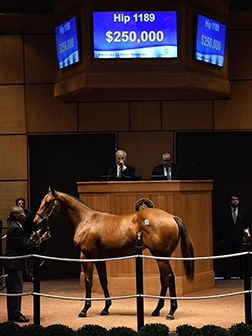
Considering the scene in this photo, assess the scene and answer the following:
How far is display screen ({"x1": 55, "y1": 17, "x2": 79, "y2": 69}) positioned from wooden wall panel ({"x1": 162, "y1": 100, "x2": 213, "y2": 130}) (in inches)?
89.9

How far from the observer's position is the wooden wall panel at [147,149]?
1049 centimetres

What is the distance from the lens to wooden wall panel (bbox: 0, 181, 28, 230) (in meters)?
10.5

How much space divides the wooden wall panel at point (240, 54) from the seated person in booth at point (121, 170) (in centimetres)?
313

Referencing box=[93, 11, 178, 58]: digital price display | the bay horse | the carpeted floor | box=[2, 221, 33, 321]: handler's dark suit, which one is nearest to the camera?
the carpeted floor

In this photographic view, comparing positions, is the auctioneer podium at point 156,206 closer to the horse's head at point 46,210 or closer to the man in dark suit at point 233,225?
the man in dark suit at point 233,225

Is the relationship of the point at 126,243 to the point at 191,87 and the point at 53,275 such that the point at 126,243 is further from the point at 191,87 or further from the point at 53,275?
the point at 53,275

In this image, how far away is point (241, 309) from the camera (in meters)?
7.43

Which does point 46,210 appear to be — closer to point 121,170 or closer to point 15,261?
point 15,261

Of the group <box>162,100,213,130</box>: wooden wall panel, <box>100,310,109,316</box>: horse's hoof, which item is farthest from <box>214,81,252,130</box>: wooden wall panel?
<box>100,310,109,316</box>: horse's hoof

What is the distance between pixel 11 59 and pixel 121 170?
3664 millimetres

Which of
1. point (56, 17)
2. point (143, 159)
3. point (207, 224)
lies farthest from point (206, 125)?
point (56, 17)

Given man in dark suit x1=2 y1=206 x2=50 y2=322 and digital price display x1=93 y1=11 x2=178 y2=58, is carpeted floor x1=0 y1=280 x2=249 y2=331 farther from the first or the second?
digital price display x1=93 y1=11 x2=178 y2=58

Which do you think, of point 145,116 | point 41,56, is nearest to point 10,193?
point 41,56

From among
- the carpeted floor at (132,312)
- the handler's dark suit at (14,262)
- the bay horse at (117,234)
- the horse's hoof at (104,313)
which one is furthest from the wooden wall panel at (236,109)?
the handler's dark suit at (14,262)
